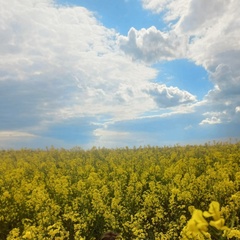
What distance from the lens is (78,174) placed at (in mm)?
15430

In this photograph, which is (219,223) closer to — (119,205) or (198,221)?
(198,221)

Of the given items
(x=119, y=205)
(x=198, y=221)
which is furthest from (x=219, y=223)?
(x=119, y=205)

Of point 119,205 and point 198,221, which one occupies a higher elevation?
point 198,221

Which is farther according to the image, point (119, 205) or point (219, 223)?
point (119, 205)

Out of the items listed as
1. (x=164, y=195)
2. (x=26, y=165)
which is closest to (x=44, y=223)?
(x=164, y=195)

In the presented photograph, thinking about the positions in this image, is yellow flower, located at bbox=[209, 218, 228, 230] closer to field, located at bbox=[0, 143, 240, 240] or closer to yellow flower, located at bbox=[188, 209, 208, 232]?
yellow flower, located at bbox=[188, 209, 208, 232]

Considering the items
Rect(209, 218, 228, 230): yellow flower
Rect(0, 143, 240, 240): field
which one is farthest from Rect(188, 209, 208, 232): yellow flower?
Rect(0, 143, 240, 240): field

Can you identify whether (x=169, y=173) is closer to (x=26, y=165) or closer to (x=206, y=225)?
(x=26, y=165)

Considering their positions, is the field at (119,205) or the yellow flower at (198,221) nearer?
the yellow flower at (198,221)

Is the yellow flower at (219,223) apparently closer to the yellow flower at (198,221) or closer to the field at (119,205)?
the yellow flower at (198,221)

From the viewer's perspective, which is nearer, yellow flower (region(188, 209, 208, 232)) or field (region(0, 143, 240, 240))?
yellow flower (region(188, 209, 208, 232))

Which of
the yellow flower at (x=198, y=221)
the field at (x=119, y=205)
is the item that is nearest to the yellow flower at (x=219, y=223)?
the yellow flower at (x=198, y=221)

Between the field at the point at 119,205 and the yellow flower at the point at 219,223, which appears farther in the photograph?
the field at the point at 119,205

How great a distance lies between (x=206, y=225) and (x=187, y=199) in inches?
353
